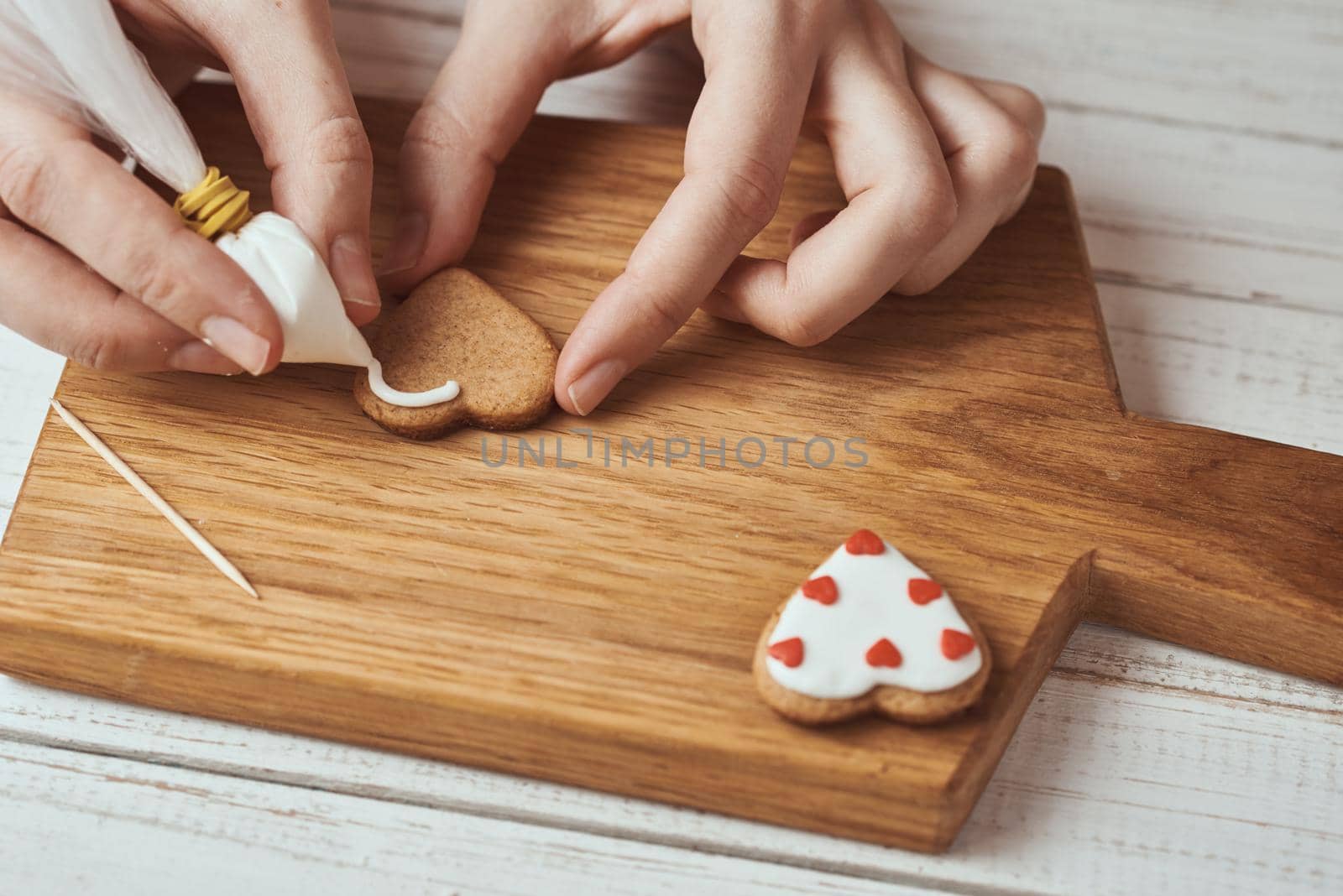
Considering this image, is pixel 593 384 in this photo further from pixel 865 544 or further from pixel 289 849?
pixel 289 849

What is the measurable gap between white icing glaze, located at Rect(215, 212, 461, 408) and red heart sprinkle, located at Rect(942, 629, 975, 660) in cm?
62

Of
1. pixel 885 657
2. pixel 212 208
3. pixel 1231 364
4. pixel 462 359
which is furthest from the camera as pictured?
pixel 1231 364

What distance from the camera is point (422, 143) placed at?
4.29ft

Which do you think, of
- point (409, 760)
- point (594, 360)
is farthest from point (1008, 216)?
point (409, 760)

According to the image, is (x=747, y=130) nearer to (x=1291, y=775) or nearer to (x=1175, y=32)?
(x=1291, y=775)

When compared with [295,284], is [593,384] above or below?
below

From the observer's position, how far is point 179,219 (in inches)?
41.3

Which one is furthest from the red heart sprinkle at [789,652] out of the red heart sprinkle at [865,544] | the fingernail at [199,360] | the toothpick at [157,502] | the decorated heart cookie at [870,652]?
the fingernail at [199,360]

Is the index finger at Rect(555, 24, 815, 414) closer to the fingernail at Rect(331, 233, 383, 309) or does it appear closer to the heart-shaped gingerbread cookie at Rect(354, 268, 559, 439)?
the heart-shaped gingerbread cookie at Rect(354, 268, 559, 439)

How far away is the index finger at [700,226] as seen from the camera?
116 centimetres

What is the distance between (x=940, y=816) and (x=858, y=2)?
89 cm

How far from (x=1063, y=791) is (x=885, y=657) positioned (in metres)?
0.24

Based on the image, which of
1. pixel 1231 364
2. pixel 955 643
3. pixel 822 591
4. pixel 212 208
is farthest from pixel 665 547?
pixel 1231 364

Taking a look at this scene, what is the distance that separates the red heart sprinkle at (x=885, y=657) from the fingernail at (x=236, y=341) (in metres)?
0.59
